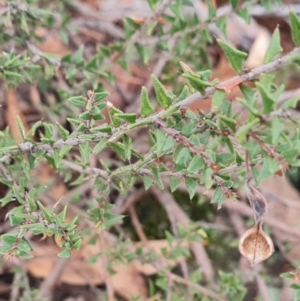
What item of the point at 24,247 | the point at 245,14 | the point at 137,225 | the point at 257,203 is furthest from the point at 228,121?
the point at 137,225

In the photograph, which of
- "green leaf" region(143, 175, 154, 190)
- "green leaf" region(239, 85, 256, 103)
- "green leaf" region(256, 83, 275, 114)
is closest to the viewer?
"green leaf" region(256, 83, 275, 114)

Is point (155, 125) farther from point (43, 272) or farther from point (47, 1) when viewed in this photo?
point (43, 272)

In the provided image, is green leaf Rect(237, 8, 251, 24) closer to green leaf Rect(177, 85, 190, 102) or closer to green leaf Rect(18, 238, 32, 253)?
green leaf Rect(177, 85, 190, 102)

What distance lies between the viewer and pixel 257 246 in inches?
28.7

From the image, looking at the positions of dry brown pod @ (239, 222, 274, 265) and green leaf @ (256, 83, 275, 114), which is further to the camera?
dry brown pod @ (239, 222, 274, 265)

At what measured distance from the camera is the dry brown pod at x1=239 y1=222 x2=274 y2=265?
28.6 inches

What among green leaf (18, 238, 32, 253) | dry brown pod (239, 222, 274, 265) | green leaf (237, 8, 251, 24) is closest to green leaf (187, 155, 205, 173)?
dry brown pod (239, 222, 274, 265)

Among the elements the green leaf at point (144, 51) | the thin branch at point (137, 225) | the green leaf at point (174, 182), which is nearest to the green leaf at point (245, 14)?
the green leaf at point (144, 51)

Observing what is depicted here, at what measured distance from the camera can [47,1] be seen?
147 cm

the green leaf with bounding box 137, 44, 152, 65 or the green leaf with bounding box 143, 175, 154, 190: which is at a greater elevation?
the green leaf with bounding box 137, 44, 152, 65

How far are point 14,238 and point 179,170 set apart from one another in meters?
0.28

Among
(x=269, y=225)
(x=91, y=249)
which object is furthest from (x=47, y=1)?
(x=269, y=225)

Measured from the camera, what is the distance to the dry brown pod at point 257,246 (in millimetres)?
727

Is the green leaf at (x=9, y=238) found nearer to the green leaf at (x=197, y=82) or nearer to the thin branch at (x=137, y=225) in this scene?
the green leaf at (x=197, y=82)
